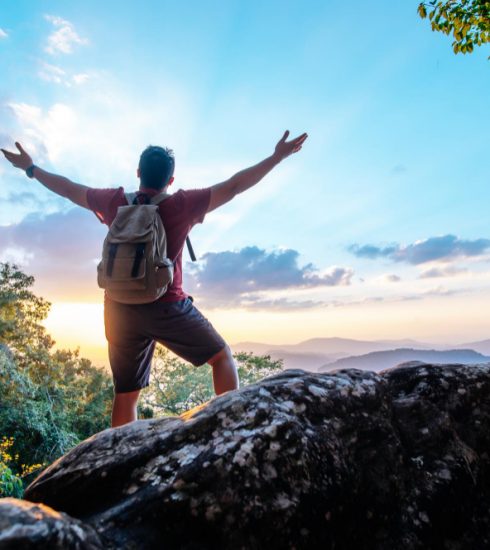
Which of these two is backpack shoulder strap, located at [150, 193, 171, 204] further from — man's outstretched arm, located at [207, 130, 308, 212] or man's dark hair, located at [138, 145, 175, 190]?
man's outstretched arm, located at [207, 130, 308, 212]

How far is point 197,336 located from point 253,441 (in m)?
1.41

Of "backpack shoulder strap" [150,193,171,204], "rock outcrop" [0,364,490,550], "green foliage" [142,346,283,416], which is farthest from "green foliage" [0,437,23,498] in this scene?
"green foliage" [142,346,283,416]

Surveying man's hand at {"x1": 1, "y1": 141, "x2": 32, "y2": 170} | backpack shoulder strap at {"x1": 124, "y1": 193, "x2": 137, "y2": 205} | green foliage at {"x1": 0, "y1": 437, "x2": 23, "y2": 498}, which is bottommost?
green foliage at {"x1": 0, "y1": 437, "x2": 23, "y2": 498}

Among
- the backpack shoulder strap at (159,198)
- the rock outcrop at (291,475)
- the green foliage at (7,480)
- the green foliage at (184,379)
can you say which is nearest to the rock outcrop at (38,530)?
the rock outcrop at (291,475)

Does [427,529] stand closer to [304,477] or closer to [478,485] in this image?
[478,485]

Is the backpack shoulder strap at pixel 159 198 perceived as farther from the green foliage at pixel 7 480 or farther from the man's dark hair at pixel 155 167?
the green foliage at pixel 7 480

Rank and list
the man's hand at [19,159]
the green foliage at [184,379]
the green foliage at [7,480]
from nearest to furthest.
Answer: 1. the man's hand at [19,159]
2. the green foliage at [7,480]
3. the green foliage at [184,379]

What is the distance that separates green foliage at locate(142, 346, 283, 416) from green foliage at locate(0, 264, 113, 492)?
23.9ft

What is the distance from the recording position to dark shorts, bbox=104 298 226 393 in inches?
119

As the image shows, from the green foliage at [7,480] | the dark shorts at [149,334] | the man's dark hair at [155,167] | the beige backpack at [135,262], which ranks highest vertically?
the man's dark hair at [155,167]

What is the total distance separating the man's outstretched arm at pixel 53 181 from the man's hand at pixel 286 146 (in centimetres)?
187

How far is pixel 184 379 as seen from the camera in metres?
33.4

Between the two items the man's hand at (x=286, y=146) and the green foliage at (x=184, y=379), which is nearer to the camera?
the man's hand at (x=286, y=146)

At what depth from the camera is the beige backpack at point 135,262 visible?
281 centimetres
